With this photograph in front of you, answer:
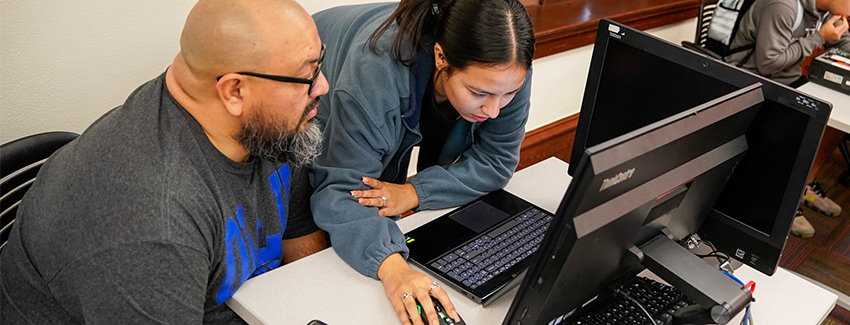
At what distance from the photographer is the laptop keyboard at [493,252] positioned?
126 centimetres

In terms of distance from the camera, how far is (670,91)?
1186mm

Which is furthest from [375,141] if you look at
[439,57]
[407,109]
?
[439,57]

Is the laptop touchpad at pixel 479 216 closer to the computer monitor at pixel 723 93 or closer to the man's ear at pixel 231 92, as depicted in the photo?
the computer monitor at pixel 723 93

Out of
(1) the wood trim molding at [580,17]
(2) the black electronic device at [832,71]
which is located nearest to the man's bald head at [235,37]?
(1) the wood trim molding at [580,17]

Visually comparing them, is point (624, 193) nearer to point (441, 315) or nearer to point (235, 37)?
point (441, 315)

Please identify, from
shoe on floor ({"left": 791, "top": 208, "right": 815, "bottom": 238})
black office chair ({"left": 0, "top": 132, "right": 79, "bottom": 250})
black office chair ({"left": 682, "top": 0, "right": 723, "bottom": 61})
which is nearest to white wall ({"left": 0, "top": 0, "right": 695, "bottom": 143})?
black office chair ({"left": 0, "top": 132, "right": 79, "bottom": 250})

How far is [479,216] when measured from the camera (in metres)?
1.46

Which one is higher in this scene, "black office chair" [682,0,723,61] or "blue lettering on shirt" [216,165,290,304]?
"blue lettering on shirt" [216,165,290,304]

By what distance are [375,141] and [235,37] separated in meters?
0.43

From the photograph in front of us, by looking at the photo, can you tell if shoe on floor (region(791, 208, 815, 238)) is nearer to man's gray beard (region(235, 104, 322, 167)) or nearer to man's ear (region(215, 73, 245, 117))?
man's gray beard (region(235, 104, 322, 167))

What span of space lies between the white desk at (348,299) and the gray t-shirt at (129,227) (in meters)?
0.08

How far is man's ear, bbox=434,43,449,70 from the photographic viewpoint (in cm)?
139

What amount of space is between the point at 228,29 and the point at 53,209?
37 cm

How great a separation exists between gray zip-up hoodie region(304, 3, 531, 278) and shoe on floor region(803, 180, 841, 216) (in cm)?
207
